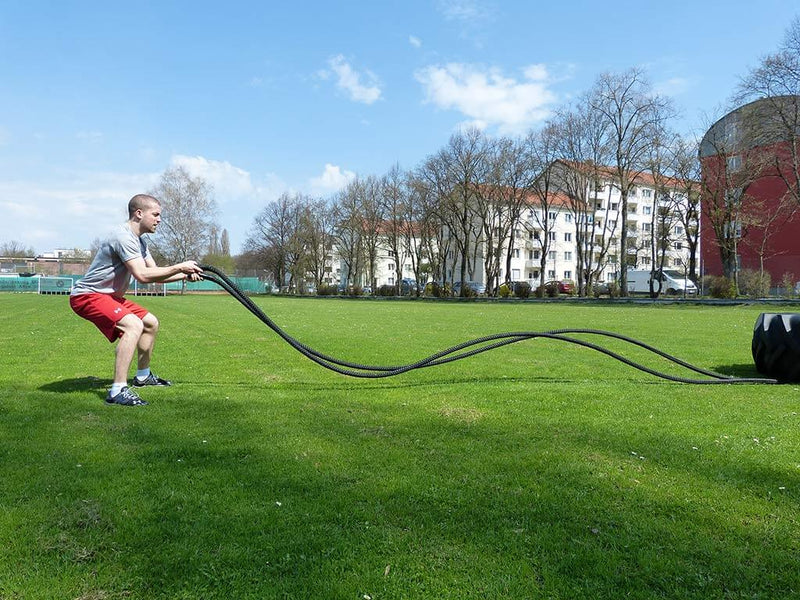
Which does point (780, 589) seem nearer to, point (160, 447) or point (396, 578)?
point (396, 578)

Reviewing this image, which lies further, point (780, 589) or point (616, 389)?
point (616, 389)

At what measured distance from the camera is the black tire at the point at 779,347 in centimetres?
738

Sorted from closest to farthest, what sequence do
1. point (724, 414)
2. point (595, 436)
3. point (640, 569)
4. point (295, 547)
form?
1. point (640, 569)
2. point (295, 547)
3. point (595, 436)
4. point (724, 414)

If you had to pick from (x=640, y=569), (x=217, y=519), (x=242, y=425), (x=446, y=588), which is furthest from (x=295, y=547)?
(x=242, y=425)

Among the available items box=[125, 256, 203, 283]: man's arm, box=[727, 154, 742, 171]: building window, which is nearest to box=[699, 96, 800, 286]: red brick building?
box=[727, 154, 742, 171]: building window

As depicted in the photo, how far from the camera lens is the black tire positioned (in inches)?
291

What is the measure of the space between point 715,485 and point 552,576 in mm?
1731

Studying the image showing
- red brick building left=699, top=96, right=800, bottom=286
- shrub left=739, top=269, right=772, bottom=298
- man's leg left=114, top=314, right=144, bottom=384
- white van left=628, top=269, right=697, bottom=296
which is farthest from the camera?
white van left=628, top=269, right=697, bottom=296

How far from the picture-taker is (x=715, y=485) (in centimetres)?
365

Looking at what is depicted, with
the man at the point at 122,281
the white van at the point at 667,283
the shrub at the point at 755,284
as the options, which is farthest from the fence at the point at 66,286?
the man at the point at 122,281

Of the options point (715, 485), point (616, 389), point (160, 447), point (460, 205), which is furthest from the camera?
point (460, 205)

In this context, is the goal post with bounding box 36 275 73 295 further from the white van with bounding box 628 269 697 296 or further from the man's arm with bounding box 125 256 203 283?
the man's arm with bounding box 125 256 203 283

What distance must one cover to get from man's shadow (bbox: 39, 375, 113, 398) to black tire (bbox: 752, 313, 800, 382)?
8319mm

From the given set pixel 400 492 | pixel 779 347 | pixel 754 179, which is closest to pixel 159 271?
pixel 400 492
